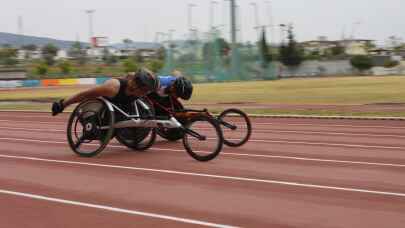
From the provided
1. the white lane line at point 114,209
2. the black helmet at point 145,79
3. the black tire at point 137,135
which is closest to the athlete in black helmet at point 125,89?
the black helmet at point 145,79

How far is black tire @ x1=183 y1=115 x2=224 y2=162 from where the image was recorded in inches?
346

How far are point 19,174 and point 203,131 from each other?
2.61 meters

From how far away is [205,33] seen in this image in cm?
6334

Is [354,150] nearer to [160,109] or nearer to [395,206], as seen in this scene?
[160,109]

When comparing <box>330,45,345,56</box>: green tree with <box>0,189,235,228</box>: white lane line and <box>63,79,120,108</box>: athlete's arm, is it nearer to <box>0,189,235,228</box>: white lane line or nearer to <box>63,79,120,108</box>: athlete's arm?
<box>63,79,120,108</box>: athlete's arm

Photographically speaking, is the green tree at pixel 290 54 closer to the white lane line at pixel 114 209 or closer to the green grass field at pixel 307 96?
the green grass field at pixel 307 96

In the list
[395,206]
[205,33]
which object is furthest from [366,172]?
[205,33]

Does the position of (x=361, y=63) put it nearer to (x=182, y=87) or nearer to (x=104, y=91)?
(x=182, y=87)

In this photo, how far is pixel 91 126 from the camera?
9.69 m

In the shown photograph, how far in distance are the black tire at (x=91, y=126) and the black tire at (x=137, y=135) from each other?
0.35 meters

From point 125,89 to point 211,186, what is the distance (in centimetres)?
311

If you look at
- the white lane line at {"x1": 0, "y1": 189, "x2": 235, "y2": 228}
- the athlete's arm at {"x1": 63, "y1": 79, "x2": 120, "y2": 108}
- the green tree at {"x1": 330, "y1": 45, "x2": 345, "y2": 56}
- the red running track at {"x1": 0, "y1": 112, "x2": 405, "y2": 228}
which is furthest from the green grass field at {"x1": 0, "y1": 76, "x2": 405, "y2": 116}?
the green tree at {"x1": 330, "y1": 45, "x2": 345, "y2": 56}

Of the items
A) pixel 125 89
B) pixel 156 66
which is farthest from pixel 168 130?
pixel 156 66

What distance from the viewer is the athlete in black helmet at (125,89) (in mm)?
9602
